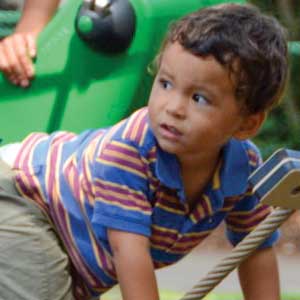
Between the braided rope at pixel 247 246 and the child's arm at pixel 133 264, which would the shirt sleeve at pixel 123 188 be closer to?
the child's arm at pixel 133 264

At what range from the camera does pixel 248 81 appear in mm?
2023

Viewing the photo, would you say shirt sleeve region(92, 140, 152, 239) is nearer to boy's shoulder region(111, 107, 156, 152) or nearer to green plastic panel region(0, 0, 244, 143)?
boy's shoulder region(111, 107, 156, 152)

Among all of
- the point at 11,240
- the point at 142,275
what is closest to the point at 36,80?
the point at 11,240

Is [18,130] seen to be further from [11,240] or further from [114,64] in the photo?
[11,240]

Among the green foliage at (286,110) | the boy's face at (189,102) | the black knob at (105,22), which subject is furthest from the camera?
the green foliage at (286,110)

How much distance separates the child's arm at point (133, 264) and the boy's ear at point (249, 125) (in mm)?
262

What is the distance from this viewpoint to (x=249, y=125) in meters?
2.12

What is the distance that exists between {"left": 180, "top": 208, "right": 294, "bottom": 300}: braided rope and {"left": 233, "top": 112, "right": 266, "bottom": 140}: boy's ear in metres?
0.18

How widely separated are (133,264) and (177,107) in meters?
0.30

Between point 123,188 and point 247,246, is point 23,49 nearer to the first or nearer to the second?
point 123,188

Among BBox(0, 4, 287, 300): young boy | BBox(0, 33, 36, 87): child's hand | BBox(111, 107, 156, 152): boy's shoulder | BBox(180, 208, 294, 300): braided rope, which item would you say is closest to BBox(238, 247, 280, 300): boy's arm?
BBox(0, 4, 287, 300): young boy

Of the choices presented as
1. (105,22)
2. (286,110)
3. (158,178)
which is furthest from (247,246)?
(286,110)

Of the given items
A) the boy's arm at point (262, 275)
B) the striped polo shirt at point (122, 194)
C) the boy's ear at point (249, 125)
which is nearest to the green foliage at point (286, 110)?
the boy's arm at point (262, 275)

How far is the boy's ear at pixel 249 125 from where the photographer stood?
2.11m
